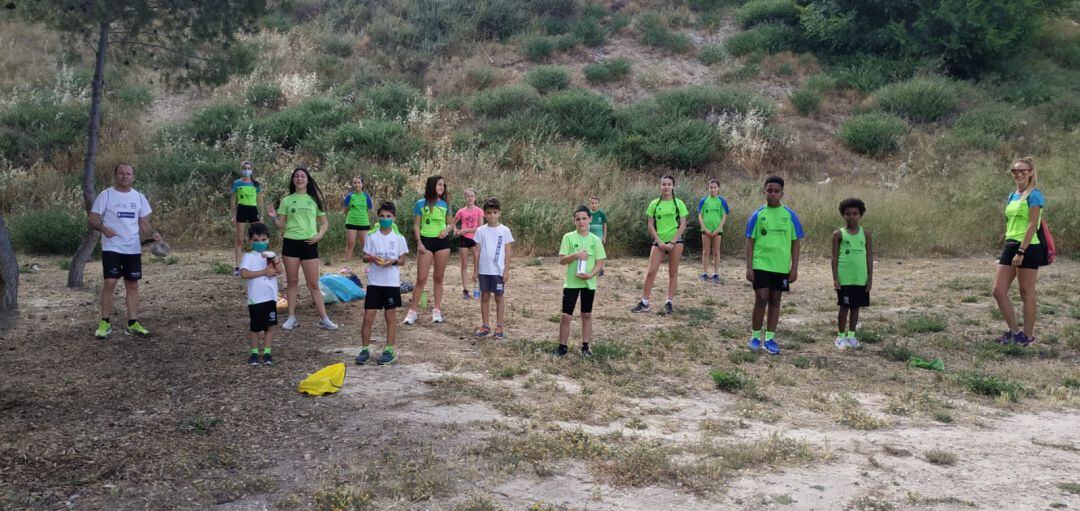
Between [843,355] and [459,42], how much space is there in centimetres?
2193

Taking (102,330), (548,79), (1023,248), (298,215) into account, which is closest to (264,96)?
(548,79)

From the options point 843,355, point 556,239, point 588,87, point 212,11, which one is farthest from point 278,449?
point 588,87

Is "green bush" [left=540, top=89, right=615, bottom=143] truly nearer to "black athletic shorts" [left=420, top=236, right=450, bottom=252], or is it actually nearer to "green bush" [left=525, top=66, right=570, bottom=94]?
"green bush" [left=525, top=66, right=570, bottom=94]

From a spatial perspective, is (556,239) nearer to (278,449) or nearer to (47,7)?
(47,7)

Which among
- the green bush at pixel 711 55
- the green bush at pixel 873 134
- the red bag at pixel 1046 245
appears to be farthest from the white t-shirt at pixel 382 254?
the green bush at pixel 711 55

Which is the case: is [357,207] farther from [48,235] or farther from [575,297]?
[48,235]

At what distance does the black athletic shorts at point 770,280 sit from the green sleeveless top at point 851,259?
761mm

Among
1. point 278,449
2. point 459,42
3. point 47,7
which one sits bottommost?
point 278,449

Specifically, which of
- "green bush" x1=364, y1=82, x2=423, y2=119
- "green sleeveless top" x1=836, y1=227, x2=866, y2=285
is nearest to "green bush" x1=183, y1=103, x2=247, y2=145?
"green bush" x1=364, y1=82, x2=423, y2=119

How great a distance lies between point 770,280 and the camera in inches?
319

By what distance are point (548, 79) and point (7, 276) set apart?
59.2 ft

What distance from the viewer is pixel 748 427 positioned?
5.93 m

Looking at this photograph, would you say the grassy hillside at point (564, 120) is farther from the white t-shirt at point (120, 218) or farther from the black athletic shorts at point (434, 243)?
the white t-shirt at point (120, 218)

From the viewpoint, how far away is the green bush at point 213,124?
20.7 m
